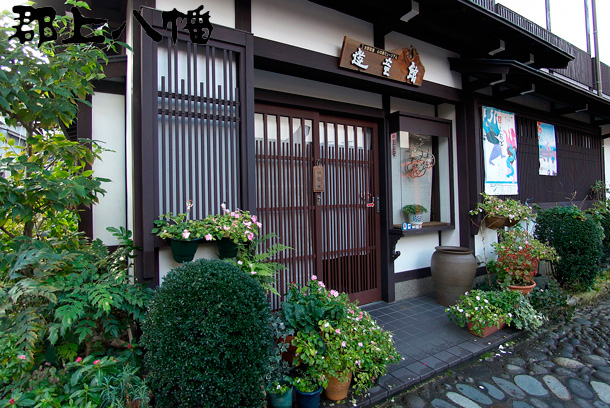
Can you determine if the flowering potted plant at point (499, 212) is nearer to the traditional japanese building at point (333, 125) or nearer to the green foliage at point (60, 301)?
the traditional japanese building at point (333, 125)

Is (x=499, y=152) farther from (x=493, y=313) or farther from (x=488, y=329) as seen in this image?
(x=488, y=329)

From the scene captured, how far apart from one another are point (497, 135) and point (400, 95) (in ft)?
7.13

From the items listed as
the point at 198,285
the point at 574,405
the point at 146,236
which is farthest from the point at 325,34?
the point at 574,405

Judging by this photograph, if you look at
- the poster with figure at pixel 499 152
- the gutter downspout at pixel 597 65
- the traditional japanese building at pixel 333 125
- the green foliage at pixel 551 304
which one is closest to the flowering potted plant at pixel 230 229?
the traditional japanese building at pixel 333 125

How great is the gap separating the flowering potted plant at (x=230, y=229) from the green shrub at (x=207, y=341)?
2.00 feet

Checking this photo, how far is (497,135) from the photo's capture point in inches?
242

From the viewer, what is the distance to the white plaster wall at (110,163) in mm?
3867

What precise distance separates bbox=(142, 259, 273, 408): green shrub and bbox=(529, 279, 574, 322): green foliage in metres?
4.21

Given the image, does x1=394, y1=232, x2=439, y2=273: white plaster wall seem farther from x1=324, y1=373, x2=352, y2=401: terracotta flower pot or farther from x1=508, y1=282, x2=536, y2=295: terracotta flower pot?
x1=324, y1=373, x2=352, y2=401: terracotta flower pot

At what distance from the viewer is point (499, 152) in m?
6.15

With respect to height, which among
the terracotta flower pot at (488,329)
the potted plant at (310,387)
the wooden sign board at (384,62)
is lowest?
the terracotta flower pot at (488,329)

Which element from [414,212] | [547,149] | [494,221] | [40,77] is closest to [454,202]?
[494,221]

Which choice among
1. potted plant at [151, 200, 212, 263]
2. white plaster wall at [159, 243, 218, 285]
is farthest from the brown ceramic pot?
potted plant at [151, 200, 212, 263]

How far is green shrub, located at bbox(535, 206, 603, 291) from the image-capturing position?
5648 mm
